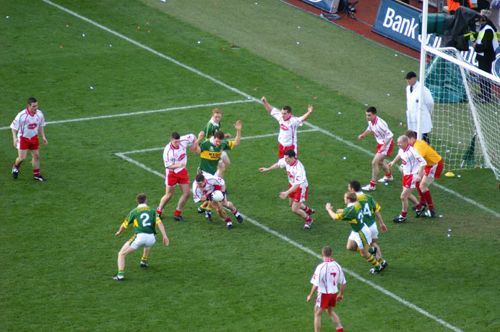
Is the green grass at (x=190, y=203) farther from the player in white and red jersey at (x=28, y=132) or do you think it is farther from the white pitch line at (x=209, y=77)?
the player in white and red jersey at (x=28, y=132)

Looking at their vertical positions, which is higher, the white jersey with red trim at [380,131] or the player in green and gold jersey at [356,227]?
the white jersey with red trim at [380,131]

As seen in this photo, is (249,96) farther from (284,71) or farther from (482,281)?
(482,281)

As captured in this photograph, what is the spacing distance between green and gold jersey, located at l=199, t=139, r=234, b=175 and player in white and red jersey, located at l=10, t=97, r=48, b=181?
377 cm

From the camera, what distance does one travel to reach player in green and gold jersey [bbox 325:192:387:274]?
19.7 meters

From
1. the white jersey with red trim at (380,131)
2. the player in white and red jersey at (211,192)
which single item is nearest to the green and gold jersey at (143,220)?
the player in white and red jersey at (211,192)

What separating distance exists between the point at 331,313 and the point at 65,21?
19254mm

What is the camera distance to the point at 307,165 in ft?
83.7

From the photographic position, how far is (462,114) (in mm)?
28203

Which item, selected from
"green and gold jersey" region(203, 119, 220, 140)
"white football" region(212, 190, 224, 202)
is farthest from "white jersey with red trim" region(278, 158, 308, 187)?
"green and gold jersey" region(203, 119, 220, 140)

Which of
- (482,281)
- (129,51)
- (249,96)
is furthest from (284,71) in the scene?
(482,281)

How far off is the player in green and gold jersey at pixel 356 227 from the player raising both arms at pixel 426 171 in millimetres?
2895

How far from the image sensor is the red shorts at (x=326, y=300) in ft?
58.0

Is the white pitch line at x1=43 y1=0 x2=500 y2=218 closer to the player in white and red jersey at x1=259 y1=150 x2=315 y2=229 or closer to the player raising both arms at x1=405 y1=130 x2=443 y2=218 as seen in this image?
the player raising both arms at x1=405 y1=130 x2=443 y2=218

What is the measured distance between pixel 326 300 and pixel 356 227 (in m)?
2.54
